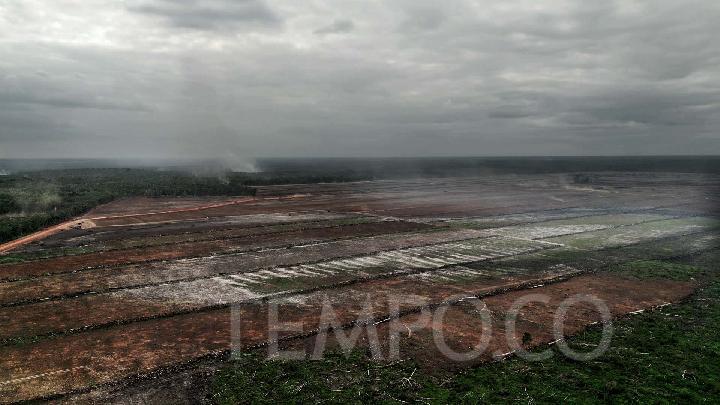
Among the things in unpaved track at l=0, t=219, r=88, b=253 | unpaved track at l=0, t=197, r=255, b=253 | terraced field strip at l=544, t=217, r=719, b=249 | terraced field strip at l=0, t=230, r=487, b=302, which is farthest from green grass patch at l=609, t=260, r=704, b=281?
unpaved track at l=0, t=197, r=255, b=253

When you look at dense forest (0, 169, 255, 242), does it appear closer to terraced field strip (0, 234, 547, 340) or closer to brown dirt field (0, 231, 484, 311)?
brown dirt field (0, 231, 484, 311)

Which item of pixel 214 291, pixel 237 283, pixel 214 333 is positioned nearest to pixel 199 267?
pixel 237 283

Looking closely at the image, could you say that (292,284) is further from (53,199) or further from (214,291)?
(53,199)

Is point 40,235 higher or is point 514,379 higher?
point 40,235

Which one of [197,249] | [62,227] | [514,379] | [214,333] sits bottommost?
[514,379]

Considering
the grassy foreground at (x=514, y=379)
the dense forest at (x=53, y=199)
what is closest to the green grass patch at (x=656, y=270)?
the grassy foreground at (x=514, y=379)

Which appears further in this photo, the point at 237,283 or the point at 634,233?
the point at 634,233

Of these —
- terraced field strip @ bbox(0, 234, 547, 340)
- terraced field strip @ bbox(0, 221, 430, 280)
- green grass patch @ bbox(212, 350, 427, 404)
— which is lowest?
green grass patch @ bbox(212, 350, 427, 404)
